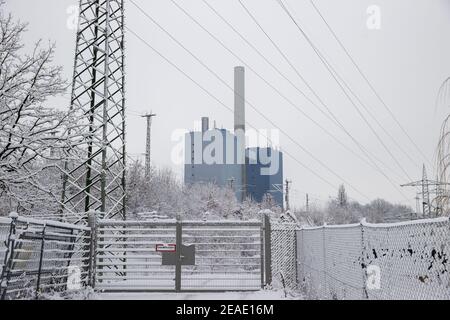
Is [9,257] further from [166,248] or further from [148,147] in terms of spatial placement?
[148,147]

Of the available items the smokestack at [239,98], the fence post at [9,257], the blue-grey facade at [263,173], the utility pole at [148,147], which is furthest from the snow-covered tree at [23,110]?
the blue-grey facade at [263,173]

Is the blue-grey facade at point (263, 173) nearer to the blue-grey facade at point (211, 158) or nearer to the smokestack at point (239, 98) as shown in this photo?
the blue-grey facade at point (211, 158)

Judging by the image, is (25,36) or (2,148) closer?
(2,148)

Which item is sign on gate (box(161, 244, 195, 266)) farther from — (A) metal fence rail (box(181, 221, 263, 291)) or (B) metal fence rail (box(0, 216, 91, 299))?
(B) metal fence rail (box(0, 216, 91, 299))

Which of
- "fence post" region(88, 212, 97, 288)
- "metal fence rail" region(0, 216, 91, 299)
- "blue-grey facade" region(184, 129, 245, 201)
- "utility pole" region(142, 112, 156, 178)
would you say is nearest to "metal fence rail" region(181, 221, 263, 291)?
"fence post" region(88, 212, 97, 288)

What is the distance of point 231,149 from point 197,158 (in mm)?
7510

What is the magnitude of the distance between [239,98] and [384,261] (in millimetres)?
52011

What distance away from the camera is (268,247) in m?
10.7

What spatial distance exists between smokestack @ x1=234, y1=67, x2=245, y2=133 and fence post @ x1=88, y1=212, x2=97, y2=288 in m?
47.0

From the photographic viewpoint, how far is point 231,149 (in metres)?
84.8
